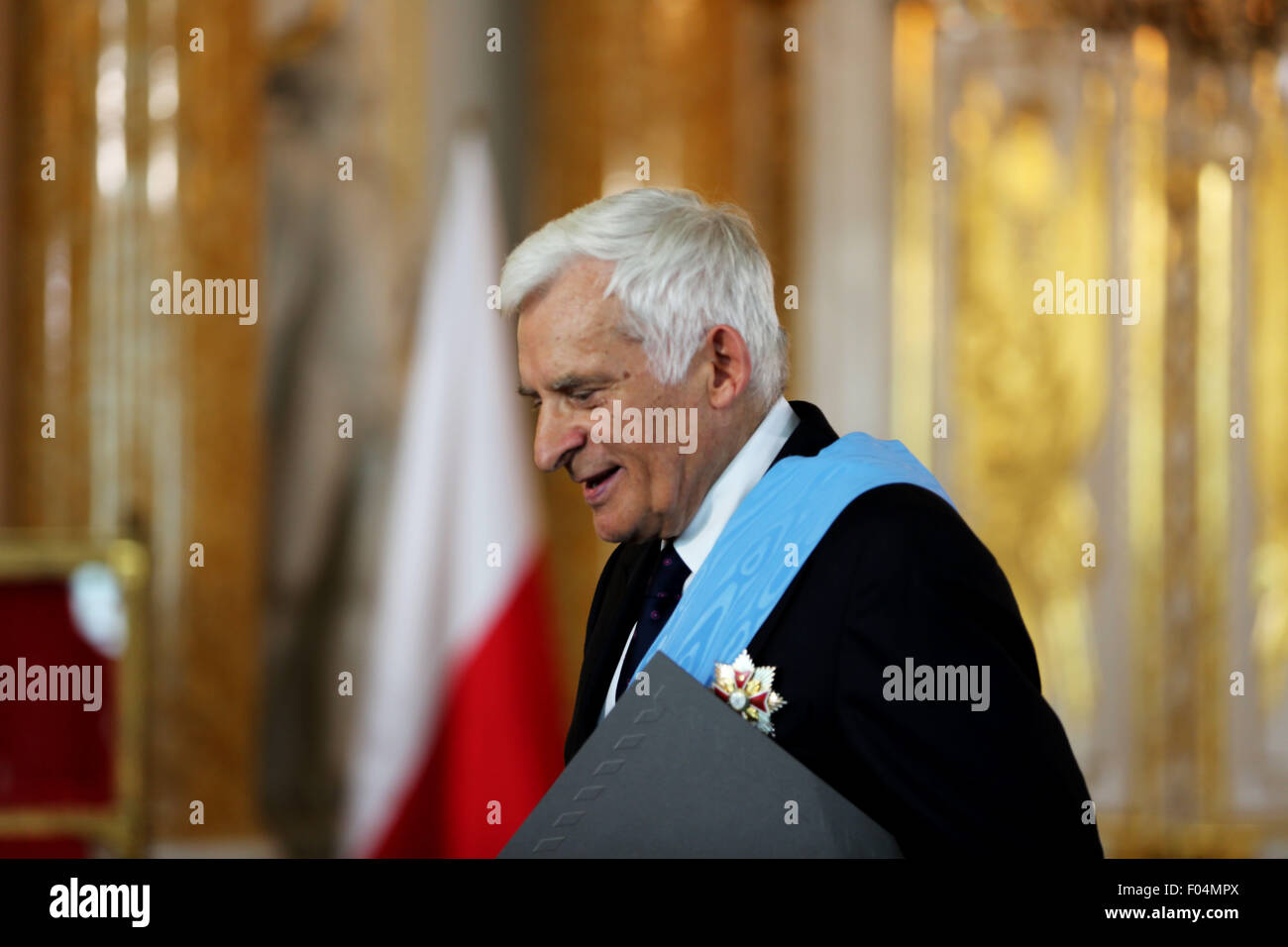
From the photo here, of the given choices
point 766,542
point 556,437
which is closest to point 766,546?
point 766,542

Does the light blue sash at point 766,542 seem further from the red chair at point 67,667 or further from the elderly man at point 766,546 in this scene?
the red chair at point 67,667

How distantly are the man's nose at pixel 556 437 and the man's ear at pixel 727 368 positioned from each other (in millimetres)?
162

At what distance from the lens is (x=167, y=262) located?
372 centimetres

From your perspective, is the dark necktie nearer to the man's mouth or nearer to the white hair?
the man's mouth

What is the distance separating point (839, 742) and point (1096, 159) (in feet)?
10.6

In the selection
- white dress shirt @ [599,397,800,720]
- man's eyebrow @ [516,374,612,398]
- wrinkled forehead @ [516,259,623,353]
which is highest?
wrinkled forehead @ [516,259,623,353]

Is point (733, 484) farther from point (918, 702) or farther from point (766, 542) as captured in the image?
point (918, 702)

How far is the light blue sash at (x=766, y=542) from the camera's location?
1.53m

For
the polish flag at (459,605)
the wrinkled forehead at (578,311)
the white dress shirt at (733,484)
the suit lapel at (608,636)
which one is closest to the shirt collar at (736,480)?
the white dress shirt at (733,484)

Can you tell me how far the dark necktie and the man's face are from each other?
13 cm

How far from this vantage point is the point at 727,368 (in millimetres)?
1644

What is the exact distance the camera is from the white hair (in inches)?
62.3

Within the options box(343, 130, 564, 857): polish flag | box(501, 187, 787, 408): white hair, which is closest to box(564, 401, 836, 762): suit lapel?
box(501, 187, 787, 408): white hair

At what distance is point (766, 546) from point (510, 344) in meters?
2.32
